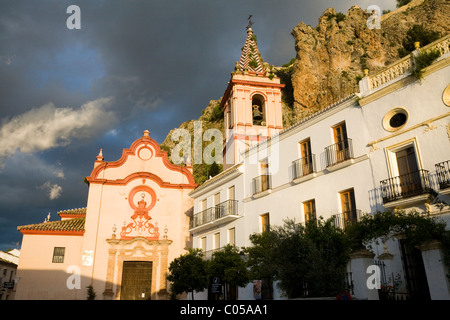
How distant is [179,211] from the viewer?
28.5 meters

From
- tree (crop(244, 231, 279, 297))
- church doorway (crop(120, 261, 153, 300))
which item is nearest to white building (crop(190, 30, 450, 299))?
tree (crop(244, 231, 279, 297))

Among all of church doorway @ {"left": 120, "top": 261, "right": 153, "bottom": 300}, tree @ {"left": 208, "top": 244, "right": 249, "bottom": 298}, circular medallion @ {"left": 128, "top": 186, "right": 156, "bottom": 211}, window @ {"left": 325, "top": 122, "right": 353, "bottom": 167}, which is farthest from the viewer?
circular medallion @ {"left": 128, "top": 186, "right": 156, "bottom": 211}

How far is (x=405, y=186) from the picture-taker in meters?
13.4

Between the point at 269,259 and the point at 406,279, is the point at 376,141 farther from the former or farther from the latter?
the point at 269,259

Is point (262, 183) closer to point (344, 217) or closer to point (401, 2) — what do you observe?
point (344, 217)

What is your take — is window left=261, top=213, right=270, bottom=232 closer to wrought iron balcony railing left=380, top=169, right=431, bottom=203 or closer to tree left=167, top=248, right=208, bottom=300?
tree left=167, top=248, right=208, bottom=300

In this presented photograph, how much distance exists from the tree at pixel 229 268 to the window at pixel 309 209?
3.69 m

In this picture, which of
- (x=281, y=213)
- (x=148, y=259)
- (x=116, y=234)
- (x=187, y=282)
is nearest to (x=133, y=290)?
(x=148, y=259)

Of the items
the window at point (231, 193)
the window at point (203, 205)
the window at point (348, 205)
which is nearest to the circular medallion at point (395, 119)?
the window at point (348, 205)

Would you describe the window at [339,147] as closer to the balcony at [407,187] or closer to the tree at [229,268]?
the balcony at [407,187]

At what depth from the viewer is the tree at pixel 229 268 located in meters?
17.3

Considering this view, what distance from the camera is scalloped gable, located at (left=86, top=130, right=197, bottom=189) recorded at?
1096 inches

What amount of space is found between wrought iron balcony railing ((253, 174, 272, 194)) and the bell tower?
8.41 metres

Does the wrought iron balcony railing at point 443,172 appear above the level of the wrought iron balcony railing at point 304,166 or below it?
below
